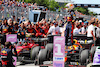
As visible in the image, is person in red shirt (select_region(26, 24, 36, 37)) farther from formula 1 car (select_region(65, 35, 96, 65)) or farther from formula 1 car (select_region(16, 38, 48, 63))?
formula 1 car (select_region(65, 35, 96, 65))

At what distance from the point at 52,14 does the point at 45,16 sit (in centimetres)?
148

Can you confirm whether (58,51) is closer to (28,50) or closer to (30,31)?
(28,50)

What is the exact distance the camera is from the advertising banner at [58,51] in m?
6.85

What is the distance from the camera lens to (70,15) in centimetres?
830

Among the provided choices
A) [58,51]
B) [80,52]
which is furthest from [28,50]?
[58,51]

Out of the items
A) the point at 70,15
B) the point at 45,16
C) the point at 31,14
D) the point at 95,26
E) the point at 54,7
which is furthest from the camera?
the point at 54,7

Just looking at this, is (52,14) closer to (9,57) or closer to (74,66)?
(74,66)

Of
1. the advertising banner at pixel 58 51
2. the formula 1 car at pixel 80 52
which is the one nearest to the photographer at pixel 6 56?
the advertising banner at pixel 58 51

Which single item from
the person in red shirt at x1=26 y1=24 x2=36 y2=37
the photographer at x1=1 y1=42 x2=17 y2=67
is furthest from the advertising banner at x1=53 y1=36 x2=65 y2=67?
the person in red shirt at x1=26 y1=24 x2=36 y2=37

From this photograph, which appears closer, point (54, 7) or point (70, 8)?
point (70, 8)

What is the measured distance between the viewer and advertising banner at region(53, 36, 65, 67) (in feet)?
22.5

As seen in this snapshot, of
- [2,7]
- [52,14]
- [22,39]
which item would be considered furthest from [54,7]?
[22,39]

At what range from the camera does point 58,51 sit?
6867 mm

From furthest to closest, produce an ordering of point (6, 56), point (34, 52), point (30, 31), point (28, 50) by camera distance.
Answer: point (30, 31)
point (28, 50)
point (34, 52)
point (6, 56)
